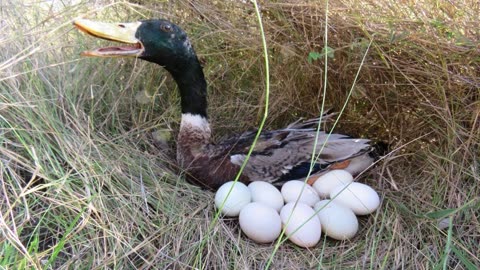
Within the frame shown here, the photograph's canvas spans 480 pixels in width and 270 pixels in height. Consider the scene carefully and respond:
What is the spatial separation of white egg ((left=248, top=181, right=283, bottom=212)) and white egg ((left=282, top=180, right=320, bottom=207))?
0.03 m

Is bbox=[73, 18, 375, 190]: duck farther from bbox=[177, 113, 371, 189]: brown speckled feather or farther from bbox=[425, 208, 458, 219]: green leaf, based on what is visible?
bbox=[425, 208, 458, 219]: green leaf

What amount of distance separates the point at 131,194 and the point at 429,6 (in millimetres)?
1308

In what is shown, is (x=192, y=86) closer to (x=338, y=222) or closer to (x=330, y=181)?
(x=330, y=181)

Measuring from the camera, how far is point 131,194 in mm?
1855

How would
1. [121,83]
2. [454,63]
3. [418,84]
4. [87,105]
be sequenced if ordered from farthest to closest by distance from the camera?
[121,83] < [87,105] < [418,84] < [454,63]

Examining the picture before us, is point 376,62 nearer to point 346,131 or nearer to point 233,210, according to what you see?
point 346,131

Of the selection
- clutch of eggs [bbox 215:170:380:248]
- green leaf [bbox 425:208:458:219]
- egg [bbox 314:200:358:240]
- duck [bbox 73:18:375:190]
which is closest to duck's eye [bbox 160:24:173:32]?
duck [bbox 73:18:375:190]

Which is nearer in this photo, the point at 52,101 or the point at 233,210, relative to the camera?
the point at 233,210

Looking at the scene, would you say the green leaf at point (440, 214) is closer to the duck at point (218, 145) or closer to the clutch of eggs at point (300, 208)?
the clutch of eggs at point (300, 208)

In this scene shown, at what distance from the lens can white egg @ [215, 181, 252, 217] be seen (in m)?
1.92

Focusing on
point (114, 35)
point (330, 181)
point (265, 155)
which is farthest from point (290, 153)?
point (114, 35)

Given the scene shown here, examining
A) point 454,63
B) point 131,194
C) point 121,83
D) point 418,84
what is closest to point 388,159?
point 418,84

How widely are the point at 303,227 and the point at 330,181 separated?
337 mm

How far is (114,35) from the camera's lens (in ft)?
6.40
